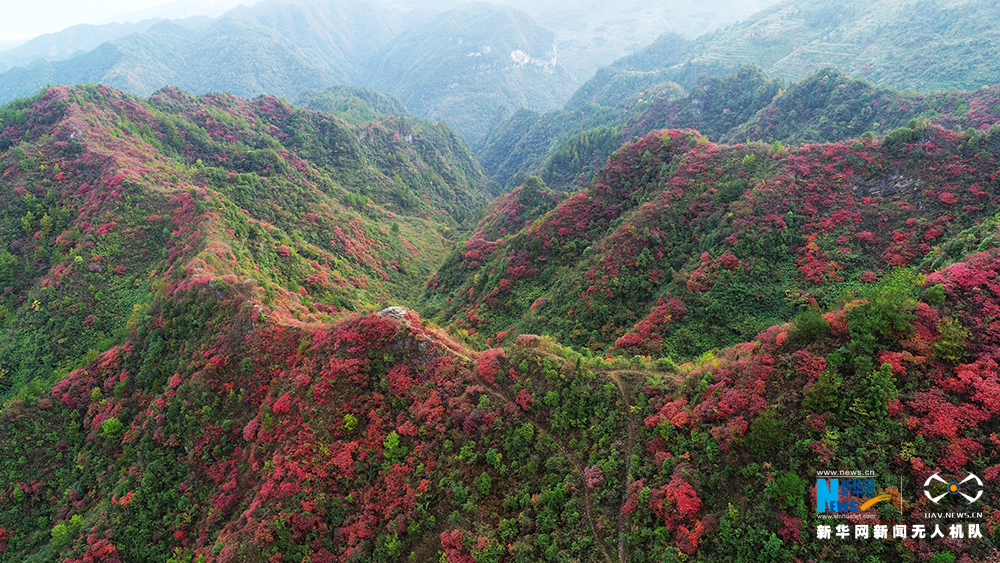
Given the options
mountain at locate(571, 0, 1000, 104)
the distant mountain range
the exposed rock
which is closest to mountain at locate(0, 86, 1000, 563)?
the exposed rock

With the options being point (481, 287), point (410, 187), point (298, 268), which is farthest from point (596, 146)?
point (298, 268)

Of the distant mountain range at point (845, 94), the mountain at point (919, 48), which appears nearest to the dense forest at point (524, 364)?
the distant mountain range at point (845, 94)

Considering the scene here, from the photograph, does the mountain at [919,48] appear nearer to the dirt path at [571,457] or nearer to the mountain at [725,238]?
the mountain at [725,238]

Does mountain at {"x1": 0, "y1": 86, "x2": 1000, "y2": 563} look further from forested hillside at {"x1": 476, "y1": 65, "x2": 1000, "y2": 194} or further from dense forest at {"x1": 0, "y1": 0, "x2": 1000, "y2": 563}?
forested hillside at {"x1": 476, "y1": 65, "x2": 1000, "y2": 194}

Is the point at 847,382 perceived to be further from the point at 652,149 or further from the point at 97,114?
the point at 97,114

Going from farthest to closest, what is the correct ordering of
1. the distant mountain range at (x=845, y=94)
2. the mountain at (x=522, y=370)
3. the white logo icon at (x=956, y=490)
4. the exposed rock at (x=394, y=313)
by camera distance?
the distant mountain range at (x=845, y=94)
the exposed rock at (x=394, y=313)
the mountain at (x=522, y=370)
the white logo icon at (x=956, y=490)

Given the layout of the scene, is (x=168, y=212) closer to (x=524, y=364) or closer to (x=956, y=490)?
(x=524, y=364)

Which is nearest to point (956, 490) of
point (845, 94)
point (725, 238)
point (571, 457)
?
point (571, 457)

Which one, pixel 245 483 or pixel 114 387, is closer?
pixel 245 483
